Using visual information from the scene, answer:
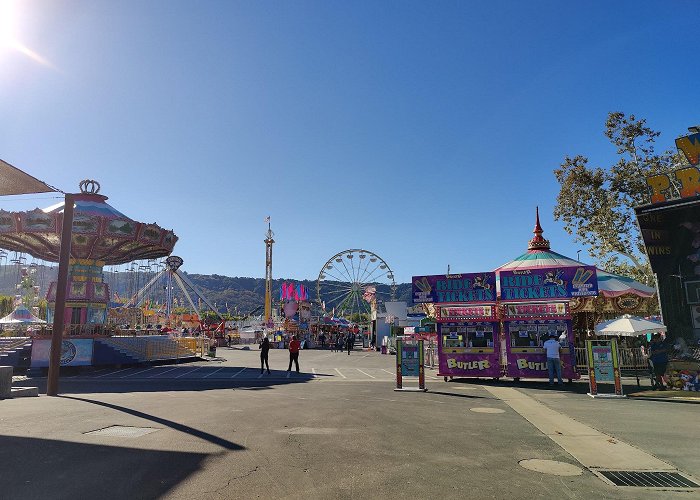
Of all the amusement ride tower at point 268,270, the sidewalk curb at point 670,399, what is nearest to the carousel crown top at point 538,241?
the sidewalk curb at point 670,399

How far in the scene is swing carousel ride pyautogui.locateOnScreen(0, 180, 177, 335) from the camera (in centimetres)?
2622

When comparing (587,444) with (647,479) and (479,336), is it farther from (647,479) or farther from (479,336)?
(479,336)

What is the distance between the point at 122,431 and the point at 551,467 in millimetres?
7056

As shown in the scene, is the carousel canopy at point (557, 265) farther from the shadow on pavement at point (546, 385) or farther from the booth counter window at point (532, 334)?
the shadow on pavement at point (546, 385)

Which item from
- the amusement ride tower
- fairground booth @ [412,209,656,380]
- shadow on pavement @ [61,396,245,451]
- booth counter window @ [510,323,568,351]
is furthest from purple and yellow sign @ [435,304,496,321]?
the amusement ride tower

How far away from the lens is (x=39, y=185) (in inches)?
517

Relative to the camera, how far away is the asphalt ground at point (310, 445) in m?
5.24

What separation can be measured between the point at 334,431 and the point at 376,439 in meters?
0.95

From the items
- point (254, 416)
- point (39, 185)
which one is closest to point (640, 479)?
point (254, 416)

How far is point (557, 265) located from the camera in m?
26.5

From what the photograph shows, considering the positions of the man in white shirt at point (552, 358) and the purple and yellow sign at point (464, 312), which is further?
the purple and yellow sign at point (464, 312)

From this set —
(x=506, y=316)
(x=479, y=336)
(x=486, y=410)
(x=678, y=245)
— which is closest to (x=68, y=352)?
(x=479, y=336)

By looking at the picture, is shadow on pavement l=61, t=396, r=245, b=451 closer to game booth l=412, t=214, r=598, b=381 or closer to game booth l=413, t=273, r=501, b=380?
game booth l=413, t=273, r=501, b=380

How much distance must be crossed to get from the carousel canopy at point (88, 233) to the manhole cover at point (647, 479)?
28.1 metres
